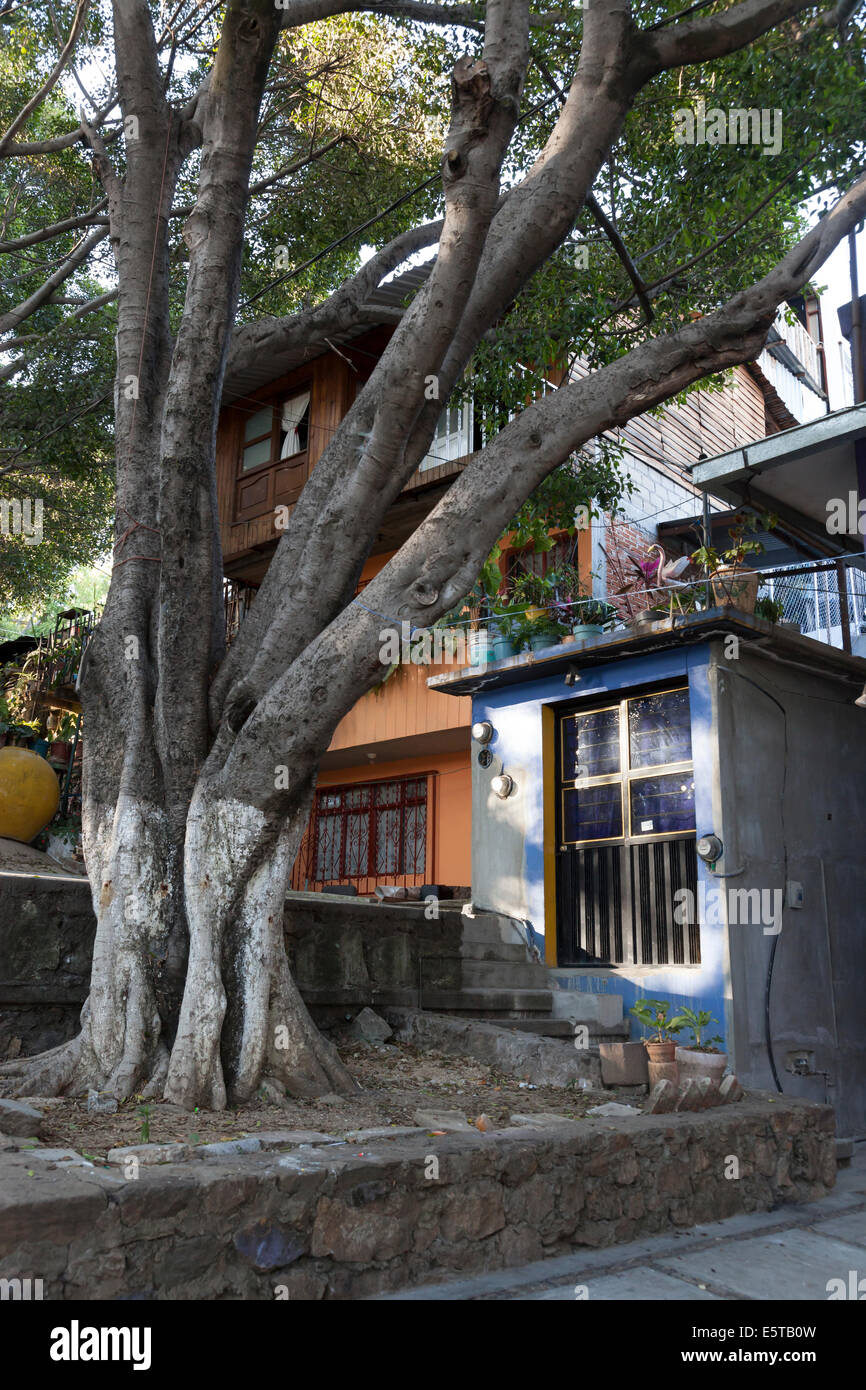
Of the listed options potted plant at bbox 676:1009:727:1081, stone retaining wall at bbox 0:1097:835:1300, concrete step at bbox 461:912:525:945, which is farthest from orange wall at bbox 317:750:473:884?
stone retaining wall at bbox 0:1097:835:1300

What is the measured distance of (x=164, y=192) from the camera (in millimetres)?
7367

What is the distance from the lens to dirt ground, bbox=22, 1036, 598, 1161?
4477 millimetres

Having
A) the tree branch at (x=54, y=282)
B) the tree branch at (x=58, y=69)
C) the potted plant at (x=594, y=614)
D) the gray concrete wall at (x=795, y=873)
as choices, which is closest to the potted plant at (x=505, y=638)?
the potted plant at (x=594, y=614)

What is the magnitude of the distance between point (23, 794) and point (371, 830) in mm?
6236

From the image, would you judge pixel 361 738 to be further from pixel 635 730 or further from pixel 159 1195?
pixel 159 1195

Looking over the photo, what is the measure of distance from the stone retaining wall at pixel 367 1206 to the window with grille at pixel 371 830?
32.0ft

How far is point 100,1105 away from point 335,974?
2975 mm

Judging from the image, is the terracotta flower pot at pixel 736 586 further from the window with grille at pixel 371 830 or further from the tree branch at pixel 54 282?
the tree branch at pixel 54 282

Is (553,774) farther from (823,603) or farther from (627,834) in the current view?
(823,603)

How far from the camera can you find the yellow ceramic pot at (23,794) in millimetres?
10969

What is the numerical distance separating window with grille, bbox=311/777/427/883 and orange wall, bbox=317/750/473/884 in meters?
0.22

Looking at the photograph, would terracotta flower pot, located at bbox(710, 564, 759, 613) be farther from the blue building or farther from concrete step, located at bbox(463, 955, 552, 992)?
concrete step, located at bbox(463, 955, 552, 992)

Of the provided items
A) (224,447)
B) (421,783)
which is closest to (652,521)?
(421,783)

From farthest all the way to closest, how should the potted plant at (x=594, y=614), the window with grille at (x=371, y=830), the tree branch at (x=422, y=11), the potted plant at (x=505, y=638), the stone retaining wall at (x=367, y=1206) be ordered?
the window with grille at (x=371, y=830) → the potted plant at (x=505, y=638) → the potted plant at (x=594, y=614) → the tree branch at (x=422, y=11) → the stone retaining wall at (x=367, y=1206)
